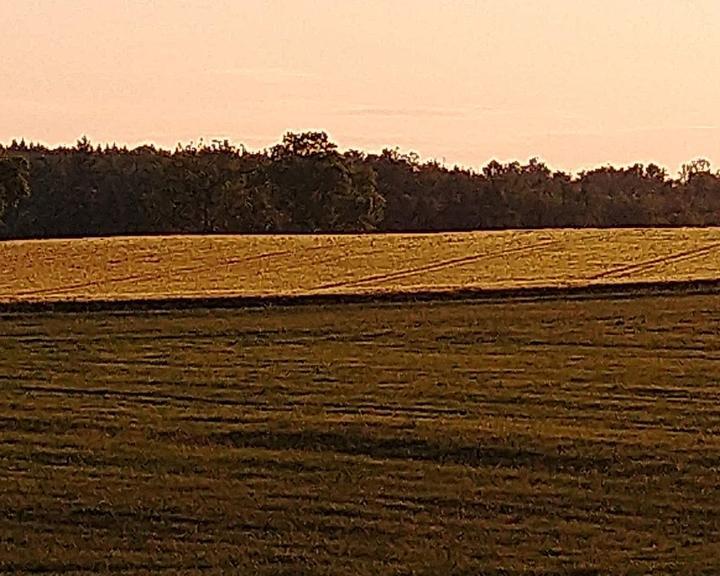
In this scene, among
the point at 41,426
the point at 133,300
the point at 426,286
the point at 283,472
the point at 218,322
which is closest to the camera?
the point at 283,472

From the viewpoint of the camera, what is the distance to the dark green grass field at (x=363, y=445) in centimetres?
1435

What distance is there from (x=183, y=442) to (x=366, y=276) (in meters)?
20.9

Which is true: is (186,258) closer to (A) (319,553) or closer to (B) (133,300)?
(B) (133,300)

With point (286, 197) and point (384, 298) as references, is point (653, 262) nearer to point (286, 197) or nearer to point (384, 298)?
point (384, 298)

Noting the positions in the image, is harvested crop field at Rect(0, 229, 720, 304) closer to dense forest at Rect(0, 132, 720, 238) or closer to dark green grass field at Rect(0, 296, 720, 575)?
dark green grass field at Rect(0, 296, 720, 575)

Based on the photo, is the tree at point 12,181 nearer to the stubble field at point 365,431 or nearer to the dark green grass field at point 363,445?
the stubble field at point 365,431

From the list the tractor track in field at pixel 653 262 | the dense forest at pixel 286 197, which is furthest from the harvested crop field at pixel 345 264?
the dense forest at pixel 286 197

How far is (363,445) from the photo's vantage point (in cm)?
1920

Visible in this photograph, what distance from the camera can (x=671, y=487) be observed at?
16750 millimetres

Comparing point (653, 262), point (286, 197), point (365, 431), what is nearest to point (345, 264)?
point (653, 262)

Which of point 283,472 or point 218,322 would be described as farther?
point 218,322

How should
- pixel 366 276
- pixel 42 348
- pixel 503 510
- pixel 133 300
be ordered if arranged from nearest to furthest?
pixel 503 510 < pixel 42 348 < pixel 133 300 < pixel 366 276

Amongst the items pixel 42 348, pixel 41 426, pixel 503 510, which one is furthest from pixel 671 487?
pixel 42 348

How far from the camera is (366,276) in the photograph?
40062mm
